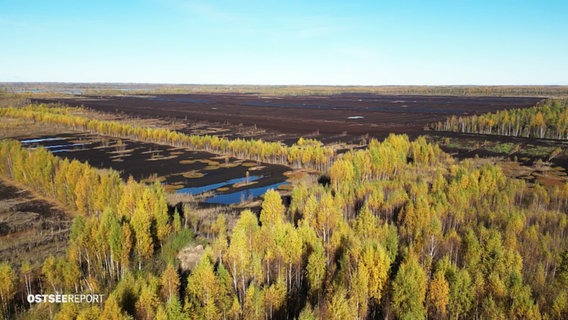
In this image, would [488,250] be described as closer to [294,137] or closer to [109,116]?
[294,137]

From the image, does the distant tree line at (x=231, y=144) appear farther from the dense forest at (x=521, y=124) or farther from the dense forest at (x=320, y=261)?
the dense forest at (x=521, y=124)

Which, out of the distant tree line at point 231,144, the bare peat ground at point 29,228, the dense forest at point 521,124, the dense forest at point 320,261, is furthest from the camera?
the dense forest at point 521,124

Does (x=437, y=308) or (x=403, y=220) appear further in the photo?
(x=403, y=220)

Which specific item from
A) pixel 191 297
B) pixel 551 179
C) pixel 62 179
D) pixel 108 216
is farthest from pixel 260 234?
pixel 551 179

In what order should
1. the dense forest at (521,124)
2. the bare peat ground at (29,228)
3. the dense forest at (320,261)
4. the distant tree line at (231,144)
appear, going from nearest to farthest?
the dense forest at (320,261), the bare peat ground at (29,228), the distant tree line at (231,144), the dense forest at (521,124)

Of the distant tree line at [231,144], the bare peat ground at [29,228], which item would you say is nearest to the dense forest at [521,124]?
the distant tree line at [231,144]

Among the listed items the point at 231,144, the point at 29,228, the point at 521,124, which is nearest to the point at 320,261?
the point at 29,228

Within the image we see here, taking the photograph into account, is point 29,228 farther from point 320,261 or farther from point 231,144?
point 231,144
